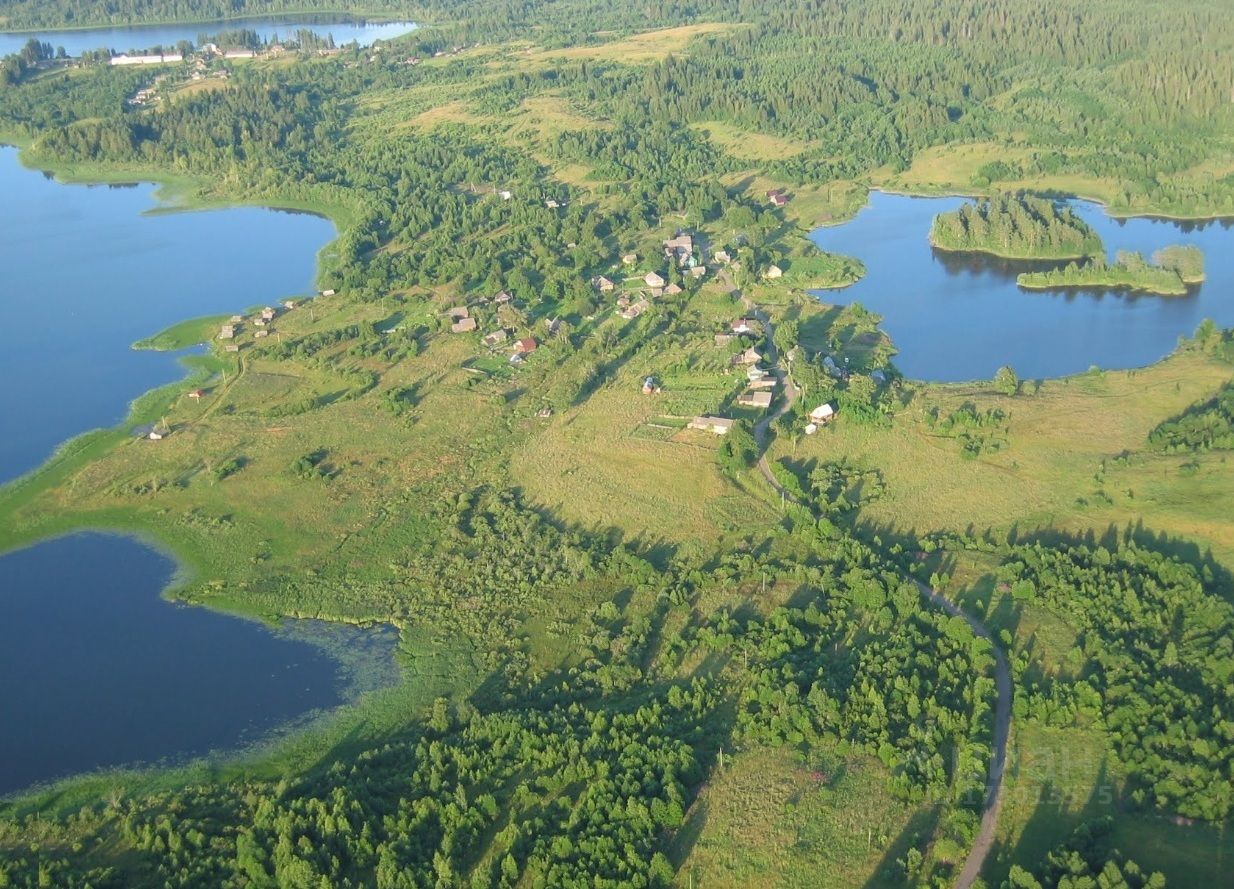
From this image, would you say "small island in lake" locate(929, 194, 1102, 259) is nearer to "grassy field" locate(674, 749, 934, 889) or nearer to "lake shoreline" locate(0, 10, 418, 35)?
"grassy field" locate(674, 749, 934, 889)

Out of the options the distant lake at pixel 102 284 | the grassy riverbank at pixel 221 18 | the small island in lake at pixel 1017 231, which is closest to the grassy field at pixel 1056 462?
the small island in lake at pixel 1017 231

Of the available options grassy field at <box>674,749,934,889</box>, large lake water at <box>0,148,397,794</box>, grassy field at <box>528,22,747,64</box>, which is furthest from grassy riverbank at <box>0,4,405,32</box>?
grassy field at <box>674,749,934,889</box>

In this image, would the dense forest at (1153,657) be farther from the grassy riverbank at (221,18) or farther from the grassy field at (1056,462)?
the grassy riverbank at (221,18)

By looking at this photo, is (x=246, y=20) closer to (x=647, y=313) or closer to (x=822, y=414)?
(x=647, y=313)

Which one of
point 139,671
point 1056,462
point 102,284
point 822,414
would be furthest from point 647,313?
point 102,284

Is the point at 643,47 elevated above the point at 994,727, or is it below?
above

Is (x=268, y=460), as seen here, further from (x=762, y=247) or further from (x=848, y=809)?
(x=762, y=247)

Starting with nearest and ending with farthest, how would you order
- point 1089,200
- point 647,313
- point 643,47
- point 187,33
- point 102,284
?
point 647,313, point 102,284, point 1089,200, point 643,47, point 187,33
